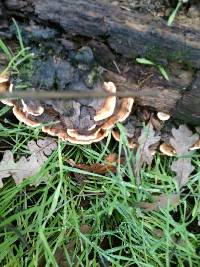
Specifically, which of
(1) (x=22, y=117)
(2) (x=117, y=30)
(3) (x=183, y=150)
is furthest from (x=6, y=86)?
(3) (x=183, y=150)

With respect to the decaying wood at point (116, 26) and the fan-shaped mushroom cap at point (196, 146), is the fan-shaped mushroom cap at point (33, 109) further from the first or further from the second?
the fan-shaped mushroom cap at point (196, 146)

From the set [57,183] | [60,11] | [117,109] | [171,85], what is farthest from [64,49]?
[57,183]

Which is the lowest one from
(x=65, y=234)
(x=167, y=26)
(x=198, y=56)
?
(x=65, y=234)

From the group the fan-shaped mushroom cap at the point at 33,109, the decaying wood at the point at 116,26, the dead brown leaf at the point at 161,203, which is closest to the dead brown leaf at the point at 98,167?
the dead brown leaf at the point at 161,203

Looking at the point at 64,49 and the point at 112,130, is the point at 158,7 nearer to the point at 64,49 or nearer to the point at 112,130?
the point at 64,49

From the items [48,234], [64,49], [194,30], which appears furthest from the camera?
[48,234]

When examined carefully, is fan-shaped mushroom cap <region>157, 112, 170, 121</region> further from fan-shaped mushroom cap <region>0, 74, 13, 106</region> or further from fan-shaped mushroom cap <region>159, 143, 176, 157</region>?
fan-shaped mushroom cap <region>0, 74, 13, 106</region>

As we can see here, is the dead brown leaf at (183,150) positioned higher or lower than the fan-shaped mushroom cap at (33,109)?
lower
